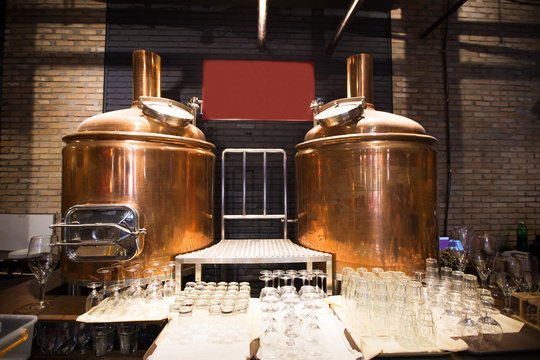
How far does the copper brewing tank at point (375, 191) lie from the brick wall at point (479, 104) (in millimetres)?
1872

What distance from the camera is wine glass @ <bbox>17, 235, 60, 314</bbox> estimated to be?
221 cm

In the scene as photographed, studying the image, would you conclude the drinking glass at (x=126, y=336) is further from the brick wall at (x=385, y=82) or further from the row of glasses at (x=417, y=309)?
the brick wall at (x=385, y=82)

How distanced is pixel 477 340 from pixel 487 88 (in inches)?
161

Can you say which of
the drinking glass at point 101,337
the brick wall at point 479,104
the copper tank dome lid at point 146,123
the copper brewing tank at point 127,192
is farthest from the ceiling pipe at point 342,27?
the drinking glass at point 101,337

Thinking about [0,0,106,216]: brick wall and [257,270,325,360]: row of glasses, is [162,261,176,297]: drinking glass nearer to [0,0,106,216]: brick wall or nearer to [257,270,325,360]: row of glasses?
[257,270,325,360]: row of glasses

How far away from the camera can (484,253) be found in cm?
243

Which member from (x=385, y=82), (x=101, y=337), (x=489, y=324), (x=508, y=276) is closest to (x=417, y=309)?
(x=489, y=324)

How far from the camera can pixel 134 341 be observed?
2.13m

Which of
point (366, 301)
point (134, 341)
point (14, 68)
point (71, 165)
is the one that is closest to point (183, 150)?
point (71, 165)

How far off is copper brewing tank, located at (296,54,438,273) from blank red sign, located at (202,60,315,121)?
1335mm

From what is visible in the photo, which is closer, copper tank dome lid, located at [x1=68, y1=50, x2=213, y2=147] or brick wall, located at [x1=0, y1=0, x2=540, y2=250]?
copper tank dome lid, located at [x1=68, y1=50, x2=213, y2=147]

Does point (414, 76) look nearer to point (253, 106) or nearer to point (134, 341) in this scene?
point (253, 106)

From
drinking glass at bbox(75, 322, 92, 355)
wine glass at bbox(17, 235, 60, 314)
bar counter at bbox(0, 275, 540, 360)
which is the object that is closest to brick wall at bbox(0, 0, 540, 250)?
bar counter at bbox(0, 275, 540, 360)

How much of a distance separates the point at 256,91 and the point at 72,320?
10.4 feet
